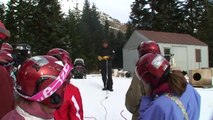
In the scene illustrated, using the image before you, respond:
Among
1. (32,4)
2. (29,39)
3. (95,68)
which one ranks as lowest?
(95,68)

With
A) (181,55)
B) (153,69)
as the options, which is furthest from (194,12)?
(153,69)

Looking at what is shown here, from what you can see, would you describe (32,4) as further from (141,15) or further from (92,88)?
(92,88)

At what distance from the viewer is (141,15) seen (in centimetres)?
6725

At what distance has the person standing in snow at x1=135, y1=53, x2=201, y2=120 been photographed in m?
3.83

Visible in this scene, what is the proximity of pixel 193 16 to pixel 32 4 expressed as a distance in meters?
25.7

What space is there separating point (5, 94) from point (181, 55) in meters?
40.8

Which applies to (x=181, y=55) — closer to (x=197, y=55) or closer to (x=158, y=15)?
(x=197, y=55)

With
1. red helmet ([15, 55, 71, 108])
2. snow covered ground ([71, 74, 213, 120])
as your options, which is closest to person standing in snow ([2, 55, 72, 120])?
red helmet ([15, 55, 71, 108])

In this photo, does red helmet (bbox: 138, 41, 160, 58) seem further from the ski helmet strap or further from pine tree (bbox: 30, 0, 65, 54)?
pine tree (bbox: 30, 0, 65, 54)

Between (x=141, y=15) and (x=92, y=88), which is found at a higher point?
(x=141, y=15)

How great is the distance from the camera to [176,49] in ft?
143

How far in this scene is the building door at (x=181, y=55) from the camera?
4338 cm

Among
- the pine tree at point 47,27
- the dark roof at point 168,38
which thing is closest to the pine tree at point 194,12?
the dark roof at point 168,38

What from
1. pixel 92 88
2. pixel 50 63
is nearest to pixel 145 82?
pixel 50 63
